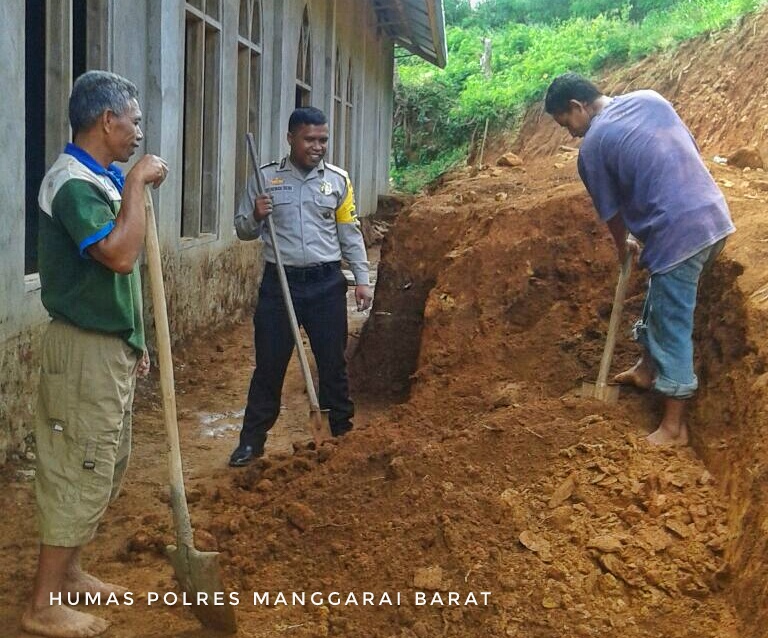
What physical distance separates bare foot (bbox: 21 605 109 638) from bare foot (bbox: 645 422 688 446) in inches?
94.5

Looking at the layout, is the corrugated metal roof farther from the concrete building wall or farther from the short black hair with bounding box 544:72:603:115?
the short black hair with bounding box 544:72:603:115

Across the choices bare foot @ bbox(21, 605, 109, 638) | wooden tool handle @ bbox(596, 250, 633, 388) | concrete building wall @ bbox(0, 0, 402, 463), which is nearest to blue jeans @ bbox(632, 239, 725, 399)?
wooden tool handle @ bbox(596, 250, 633, 388)

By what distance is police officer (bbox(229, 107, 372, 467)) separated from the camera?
5199mm

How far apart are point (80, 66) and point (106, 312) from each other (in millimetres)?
3867

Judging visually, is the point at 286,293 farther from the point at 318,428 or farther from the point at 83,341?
the point at 83,341

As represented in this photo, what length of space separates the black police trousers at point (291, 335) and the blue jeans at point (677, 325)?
195 centimetres

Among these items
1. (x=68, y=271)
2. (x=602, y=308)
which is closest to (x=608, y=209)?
(x=602, y=308)

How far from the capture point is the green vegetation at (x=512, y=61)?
1814cm

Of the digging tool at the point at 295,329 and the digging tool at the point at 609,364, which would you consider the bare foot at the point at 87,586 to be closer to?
the digging tool at the point at 295,329

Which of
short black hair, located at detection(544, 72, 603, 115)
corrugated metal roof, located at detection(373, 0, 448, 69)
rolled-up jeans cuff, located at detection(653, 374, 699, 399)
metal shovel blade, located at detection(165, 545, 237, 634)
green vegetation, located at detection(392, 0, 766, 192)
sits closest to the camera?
metal shovel blade, located at detection(165, 545, 237, 634)

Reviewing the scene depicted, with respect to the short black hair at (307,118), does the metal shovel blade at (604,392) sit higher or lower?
lower

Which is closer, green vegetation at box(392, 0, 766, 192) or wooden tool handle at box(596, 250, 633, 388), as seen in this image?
wooden tool handle at box(596, 250, 633, 388)

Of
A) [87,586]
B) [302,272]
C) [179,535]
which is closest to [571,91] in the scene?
[302,272]

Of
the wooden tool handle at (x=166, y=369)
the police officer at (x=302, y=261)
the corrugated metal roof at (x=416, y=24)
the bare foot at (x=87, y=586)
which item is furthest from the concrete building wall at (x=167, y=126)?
the corrugated metal roof at (x=416, y=24)
